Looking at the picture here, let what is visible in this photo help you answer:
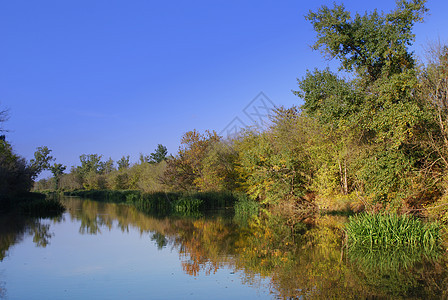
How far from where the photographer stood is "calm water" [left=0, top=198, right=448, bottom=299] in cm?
711

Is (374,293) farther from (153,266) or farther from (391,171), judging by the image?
(391,171)

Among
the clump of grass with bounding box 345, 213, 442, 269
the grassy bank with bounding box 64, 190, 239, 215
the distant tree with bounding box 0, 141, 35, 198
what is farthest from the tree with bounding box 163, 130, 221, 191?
the clump of grass with bounding box 345, 213, 442, 269

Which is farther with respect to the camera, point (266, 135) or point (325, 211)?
point (266, 135)

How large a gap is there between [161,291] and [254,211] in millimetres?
19492

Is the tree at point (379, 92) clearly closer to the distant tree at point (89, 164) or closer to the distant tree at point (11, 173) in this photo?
the distant tree at point (11, 173)

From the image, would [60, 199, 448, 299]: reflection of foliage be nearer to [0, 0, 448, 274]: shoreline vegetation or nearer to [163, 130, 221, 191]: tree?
[0, 0, 448, 274]: shoreline vegetation

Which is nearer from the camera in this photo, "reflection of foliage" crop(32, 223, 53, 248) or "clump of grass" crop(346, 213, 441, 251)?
"clump of grass" crop(346, 213, 441, 251)

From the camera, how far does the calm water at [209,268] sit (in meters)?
7.11

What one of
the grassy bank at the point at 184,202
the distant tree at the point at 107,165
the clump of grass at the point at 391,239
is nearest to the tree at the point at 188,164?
the grassy bank at the point at 184,202

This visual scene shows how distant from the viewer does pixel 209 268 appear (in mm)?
9281

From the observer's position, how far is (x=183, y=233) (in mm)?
15797

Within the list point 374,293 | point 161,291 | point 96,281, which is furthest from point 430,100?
point 96,281

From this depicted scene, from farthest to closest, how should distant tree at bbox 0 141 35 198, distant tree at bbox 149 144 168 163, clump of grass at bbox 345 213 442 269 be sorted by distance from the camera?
distant tree at bbox 149 144 168 163
distant tree at bbox 0 141 35 198
clump of grass at bbox 345 213 442 269

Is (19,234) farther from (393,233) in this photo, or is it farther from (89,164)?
(89,164)
